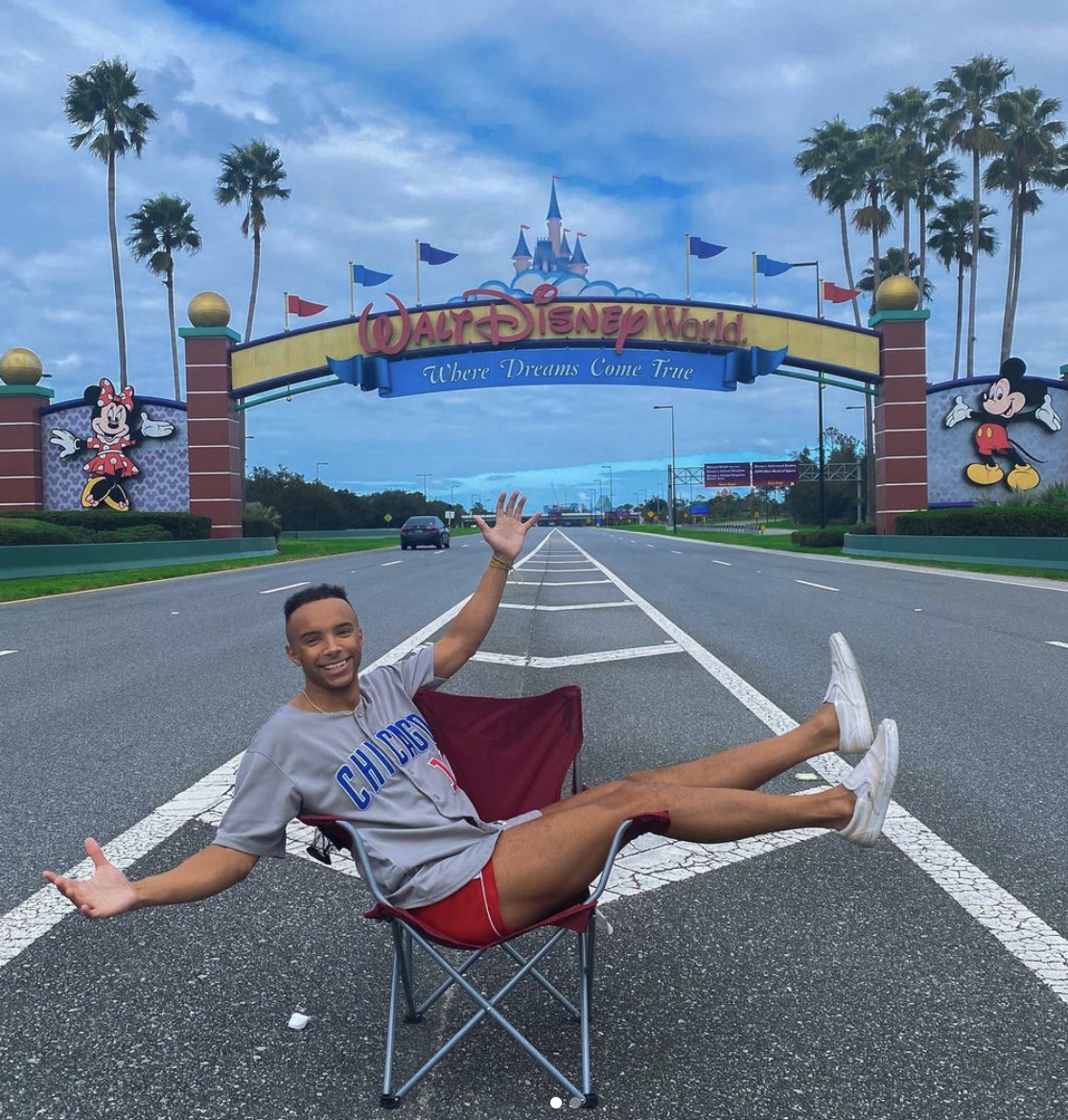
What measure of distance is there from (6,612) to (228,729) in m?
11.0

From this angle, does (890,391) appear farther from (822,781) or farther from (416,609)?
(822,781)

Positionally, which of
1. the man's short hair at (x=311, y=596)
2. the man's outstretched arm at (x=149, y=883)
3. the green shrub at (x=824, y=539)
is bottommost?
the green shrub at (x=824, y=539)

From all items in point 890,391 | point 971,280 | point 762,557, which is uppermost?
point 971,280

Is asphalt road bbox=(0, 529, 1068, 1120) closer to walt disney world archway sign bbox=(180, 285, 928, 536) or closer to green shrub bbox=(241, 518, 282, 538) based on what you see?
walt disney world archway sign bbox=(180, 285, 928, 536)

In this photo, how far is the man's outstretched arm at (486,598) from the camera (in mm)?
3898

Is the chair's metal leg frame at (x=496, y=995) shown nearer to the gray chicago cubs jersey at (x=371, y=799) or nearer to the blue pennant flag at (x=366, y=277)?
the gray chicago cubs jersey at (x=371, y=799)

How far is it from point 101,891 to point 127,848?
91.8 inches

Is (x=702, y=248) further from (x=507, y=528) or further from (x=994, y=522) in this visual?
(x=507, y=528)

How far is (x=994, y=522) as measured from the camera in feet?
95.8

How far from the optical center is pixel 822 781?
5.82 metres

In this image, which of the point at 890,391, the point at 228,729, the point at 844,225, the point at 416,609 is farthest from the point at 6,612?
the point at 844,225

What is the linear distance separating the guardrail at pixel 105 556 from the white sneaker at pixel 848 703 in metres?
22.8

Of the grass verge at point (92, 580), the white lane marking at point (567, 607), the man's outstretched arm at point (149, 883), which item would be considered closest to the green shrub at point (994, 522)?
the white lane marking at point (567, 607)

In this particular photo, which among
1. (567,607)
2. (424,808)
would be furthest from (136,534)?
(424,808)
